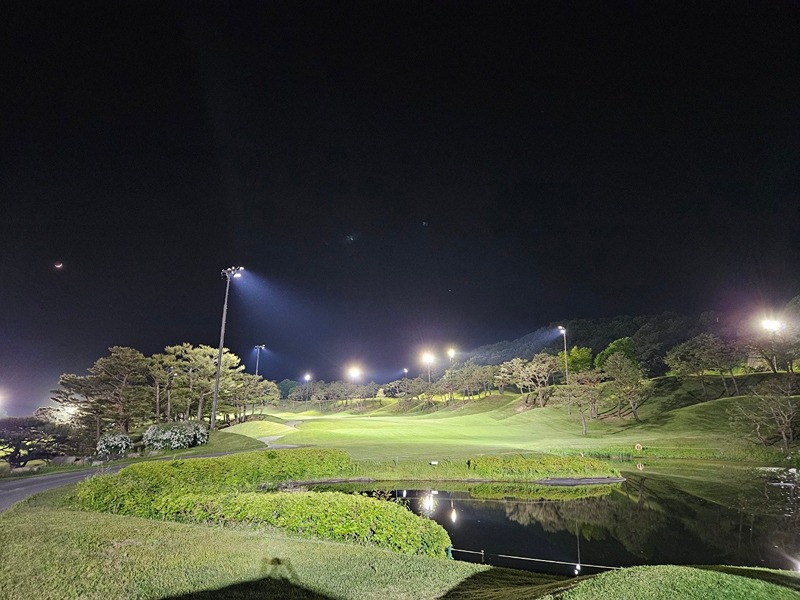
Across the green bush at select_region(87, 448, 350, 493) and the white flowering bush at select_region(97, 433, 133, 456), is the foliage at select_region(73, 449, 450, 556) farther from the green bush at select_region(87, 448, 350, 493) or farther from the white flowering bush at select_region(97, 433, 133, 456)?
the white flowering bush at select_region(97, 433, 133, 456)

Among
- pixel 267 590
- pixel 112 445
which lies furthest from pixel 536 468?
pixel 112 445

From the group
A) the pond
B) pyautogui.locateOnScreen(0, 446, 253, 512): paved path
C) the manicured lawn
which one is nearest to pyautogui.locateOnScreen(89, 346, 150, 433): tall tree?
the manicured lawn

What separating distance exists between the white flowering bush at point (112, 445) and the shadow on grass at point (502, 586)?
2322cm

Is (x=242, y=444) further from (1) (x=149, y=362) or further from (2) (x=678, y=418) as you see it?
(2) (x=678, y=418)

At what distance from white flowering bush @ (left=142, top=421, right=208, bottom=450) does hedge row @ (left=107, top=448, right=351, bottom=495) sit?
9074 millimetres

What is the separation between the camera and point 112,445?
917 inches

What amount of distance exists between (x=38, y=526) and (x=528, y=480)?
18400 mm

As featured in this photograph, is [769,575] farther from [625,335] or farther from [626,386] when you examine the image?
[625,335]

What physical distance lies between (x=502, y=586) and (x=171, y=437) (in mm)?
23977

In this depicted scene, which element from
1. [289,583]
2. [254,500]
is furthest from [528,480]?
[289,583]

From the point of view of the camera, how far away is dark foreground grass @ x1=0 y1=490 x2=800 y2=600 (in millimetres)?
4840

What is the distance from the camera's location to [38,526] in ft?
24.7

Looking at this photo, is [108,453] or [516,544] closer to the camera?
[516,544]

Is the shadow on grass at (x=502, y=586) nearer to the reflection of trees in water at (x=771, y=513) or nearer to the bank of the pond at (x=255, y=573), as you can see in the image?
the bank of the pond at (x=255, y=573)
